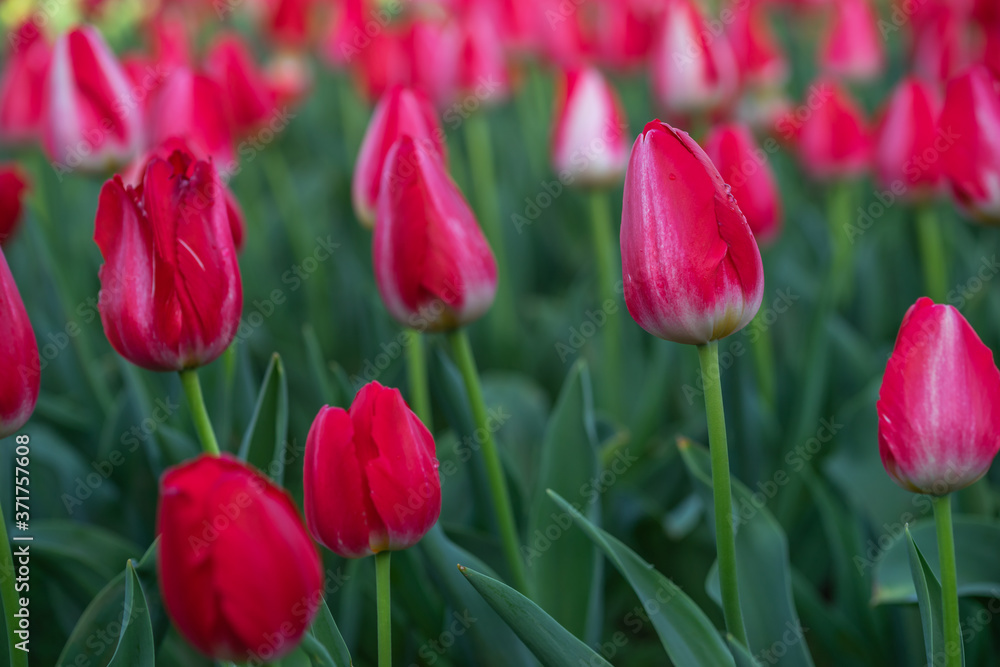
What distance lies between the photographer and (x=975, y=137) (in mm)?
1005

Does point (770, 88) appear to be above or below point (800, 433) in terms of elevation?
above

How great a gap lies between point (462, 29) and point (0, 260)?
1.33m

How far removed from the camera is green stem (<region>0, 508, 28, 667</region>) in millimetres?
692

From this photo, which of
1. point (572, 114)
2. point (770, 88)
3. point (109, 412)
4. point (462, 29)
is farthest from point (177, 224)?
point (770, 88)

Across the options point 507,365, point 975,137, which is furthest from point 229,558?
point 507,365

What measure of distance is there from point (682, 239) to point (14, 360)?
48 cm

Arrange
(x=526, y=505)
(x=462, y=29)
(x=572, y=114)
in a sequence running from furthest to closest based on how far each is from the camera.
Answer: (x=462, y=29) → (x=572, y=114) → (x=526, y=505)

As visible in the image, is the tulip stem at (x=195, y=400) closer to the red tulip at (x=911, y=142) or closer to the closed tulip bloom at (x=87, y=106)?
the closed tulip bloom at (x=87, y=106)

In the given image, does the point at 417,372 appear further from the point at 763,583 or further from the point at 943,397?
the point at 943,397

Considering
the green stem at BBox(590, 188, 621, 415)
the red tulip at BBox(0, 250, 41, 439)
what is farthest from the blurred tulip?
the red tulip at BBox(0, 250, 41, 439)

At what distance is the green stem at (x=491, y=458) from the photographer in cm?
87

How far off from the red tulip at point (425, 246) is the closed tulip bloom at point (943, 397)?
1.16ft

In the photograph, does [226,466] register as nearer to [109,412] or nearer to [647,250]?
[647,250]

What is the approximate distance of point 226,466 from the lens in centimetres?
49
